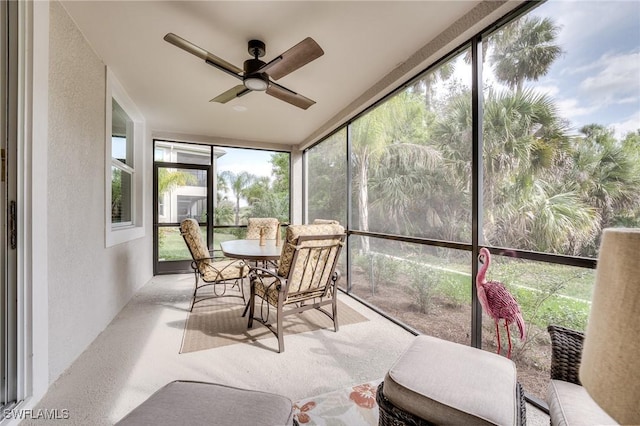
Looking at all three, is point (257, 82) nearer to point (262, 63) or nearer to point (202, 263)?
point (262, 63)

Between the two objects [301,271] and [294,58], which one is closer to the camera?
[294,58]

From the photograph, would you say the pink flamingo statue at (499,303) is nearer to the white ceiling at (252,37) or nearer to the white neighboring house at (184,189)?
the white ceiling at (252,37)

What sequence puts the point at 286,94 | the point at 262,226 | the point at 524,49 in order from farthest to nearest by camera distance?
the point at 262,226, the point at 286,94, the point at 524,49

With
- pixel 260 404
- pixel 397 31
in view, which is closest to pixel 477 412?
pixel 260 404

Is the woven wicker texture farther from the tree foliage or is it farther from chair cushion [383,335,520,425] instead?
the tree foliage

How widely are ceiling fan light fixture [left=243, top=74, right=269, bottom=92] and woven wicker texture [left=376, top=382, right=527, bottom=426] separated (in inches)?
92.9

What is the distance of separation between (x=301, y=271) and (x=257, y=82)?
5.52ft

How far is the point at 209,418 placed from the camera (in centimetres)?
87

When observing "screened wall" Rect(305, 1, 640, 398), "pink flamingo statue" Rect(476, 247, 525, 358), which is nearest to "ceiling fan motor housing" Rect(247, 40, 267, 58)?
"screened wall" Rect(305, 1, 640, 398)

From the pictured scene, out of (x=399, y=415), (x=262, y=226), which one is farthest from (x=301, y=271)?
(x=262, y=226)

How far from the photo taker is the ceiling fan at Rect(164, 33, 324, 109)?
75.9 inches

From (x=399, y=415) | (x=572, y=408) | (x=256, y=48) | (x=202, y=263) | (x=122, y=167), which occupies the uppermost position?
(x=256, y=48)

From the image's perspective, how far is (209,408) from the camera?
92 cm

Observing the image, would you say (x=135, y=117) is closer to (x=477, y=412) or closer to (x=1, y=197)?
(x=1, y=197)
